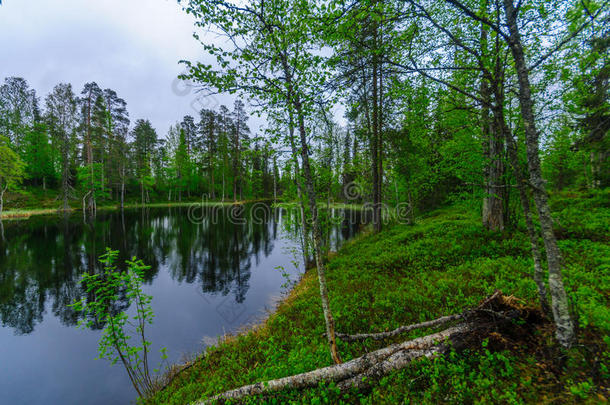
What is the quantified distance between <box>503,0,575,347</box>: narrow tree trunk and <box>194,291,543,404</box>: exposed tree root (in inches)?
27.5

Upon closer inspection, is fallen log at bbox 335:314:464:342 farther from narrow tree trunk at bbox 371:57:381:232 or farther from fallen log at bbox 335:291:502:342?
narrow tree trunk at bbox 371:57:381:232

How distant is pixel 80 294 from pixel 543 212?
16.4 meters

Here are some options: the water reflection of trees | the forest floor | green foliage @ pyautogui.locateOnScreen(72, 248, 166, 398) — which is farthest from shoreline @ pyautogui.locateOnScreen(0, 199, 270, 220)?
the forest floor

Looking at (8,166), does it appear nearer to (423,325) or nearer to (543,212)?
(423,325)

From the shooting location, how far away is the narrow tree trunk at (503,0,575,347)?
290 cm

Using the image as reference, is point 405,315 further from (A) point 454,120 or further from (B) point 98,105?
(B) point 98,105

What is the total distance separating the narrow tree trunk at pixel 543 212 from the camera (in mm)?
2904

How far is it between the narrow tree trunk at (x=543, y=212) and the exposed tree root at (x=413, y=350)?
0.70 metres

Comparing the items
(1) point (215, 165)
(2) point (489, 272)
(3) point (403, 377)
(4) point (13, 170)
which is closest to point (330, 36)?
(3) point (403, 377)

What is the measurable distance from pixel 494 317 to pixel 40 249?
26.4 m

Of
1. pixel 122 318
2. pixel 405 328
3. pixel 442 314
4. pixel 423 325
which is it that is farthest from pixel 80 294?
pixel 442 314

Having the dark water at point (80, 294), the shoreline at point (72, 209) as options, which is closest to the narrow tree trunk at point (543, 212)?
the dark water at point (80, 294)

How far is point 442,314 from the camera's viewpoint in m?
4.98

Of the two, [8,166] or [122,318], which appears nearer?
[122,318]
